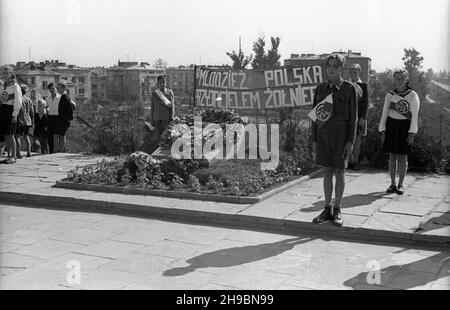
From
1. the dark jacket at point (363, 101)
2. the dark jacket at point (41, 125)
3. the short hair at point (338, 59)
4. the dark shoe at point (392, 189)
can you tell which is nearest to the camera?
the short hair at point (338, 59)

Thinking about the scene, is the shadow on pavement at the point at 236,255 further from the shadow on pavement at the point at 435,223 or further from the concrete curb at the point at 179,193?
the concrete curb at the point at 179,193

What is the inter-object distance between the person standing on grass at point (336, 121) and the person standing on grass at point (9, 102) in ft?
24.6

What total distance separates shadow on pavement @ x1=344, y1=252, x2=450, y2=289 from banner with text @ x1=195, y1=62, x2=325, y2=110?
6317 mm

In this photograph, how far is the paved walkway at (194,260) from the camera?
462 centimetres

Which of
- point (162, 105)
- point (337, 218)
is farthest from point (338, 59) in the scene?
point (162, 105)

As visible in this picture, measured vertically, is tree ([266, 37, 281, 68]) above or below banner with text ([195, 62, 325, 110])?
above

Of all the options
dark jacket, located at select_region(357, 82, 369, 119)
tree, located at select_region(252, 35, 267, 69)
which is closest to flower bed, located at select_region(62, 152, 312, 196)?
dark jacket, located at select_region(357, 82, 369, 119)

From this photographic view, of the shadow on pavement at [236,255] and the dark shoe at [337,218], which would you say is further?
the dark shoe at [337,218]

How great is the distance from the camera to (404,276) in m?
4.81

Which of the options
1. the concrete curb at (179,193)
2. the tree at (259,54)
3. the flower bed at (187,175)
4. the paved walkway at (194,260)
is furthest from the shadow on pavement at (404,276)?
the tree at (259,54)

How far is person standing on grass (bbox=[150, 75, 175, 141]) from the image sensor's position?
1160 cm

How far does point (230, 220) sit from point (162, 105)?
18.1 feet

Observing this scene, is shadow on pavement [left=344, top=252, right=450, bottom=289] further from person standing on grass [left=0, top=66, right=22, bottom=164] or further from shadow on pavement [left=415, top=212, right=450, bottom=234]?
person standing on grass [left=0, top=66, right=22, bottom=164]

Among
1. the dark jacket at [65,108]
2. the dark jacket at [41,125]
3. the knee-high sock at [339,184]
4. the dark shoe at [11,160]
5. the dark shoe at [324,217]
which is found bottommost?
the dark shoe at [324,217]
